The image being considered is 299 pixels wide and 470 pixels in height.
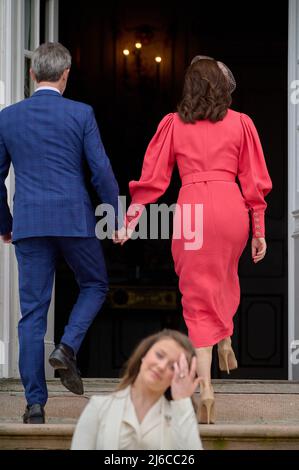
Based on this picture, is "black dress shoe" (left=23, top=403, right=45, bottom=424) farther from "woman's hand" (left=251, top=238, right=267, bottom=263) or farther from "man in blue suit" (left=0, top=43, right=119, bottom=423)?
"woman's hand" (left=251, top=238, right=267, bottom=263)

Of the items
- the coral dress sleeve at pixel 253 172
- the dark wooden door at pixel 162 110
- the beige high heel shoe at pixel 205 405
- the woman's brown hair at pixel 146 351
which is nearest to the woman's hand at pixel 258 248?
the coral dress sleeve at pixel 253 172

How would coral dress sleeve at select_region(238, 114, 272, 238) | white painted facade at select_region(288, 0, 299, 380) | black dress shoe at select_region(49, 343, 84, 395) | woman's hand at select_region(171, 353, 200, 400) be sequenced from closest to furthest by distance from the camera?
woman's hand at select_region(171, 353, 200, 400) → black dress shoe at select_region(49, 343, 84, 395) → coral dress sleeve at select_region(238, 114, 272, 238) → white painted facade at select_region(288, 0, 299, 380)

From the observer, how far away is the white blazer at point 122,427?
12.0ft

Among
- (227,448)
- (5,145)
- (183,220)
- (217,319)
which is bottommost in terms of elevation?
(227,448)

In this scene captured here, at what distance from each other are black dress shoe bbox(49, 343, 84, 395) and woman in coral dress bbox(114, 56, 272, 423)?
1.69 ft

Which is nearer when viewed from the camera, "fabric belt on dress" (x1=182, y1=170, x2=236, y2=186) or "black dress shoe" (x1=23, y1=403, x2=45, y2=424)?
"black dress shoe" (x1=23, y1=403, x2=45, y2=424)

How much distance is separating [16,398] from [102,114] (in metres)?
5.44

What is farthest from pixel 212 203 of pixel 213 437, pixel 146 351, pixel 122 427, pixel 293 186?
pixel 293 186

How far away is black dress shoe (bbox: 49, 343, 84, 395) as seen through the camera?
A: 498 centimetres

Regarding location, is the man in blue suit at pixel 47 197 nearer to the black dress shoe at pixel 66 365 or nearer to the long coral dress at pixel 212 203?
the black dress shoe at pixel 66 365

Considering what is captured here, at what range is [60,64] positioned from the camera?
5.18 meters

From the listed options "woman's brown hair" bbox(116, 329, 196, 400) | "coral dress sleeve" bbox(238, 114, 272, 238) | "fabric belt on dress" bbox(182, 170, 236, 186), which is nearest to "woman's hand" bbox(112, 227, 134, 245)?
"fabric belt on dress" bbox(182, 170, 236, 186)
